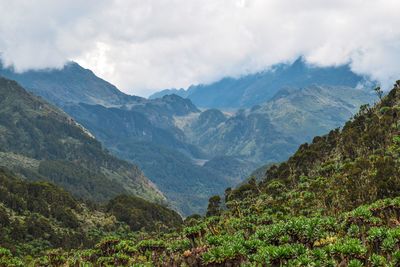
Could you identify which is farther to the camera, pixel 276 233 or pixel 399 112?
pixel 399 112

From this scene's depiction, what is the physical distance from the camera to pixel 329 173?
389 feet

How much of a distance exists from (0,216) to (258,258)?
569 ft

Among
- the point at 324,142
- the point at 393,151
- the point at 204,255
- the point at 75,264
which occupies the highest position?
the point at 324,142

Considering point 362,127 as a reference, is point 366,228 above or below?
below

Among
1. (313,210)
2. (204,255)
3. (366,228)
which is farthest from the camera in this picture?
(313,210)

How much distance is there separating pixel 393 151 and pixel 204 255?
75.8 metres

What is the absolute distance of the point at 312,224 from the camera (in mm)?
44500

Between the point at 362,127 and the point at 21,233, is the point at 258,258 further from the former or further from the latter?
the point at 21,233

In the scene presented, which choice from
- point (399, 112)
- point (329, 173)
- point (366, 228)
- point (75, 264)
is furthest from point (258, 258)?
point (399, 112)

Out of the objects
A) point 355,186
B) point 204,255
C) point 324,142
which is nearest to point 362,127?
point 324,142

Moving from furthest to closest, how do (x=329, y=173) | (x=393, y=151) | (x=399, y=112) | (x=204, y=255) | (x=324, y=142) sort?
(x=324, y=142)
(x=399, y=112)
(x=329, y=173)
(x=393, y=151)
(x=204, y=255)

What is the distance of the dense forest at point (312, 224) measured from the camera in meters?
37.0

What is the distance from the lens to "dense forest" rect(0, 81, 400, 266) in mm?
36969

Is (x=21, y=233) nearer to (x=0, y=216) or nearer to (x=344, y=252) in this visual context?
(x=0, y=216)
